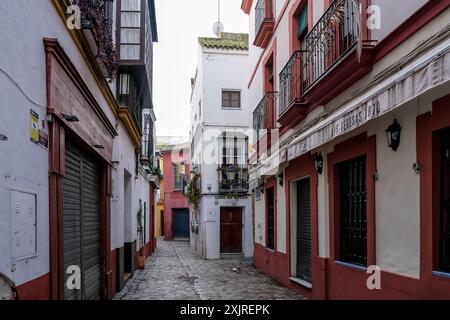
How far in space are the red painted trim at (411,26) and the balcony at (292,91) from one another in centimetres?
322

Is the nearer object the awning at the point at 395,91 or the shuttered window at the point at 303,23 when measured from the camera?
the awning at the point at 395,91

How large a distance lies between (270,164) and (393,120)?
602 cm

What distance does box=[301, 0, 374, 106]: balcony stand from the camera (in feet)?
21.8

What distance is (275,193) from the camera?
1260cm

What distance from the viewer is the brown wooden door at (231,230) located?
21625 mm

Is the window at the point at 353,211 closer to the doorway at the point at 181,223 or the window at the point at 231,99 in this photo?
the window at the point at 231,99

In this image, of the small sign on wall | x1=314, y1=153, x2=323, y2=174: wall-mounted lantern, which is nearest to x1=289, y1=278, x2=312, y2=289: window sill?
x1=314, y1=153, x2=323, y2=174: wall-mounted lantern

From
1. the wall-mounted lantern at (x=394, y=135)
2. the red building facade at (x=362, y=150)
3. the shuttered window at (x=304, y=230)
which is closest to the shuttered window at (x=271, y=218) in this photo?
the red building facade at (x=362, y=150)

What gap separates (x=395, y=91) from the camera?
5.04 meters

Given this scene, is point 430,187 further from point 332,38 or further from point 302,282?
point 302,282

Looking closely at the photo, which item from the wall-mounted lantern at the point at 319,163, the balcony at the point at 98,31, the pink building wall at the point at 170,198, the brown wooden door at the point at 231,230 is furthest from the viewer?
the pink building wall at the point at 170,198

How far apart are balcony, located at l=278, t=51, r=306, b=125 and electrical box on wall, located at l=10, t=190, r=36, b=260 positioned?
250 inches

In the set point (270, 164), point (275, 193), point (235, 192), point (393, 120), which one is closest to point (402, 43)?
point (393, 120)

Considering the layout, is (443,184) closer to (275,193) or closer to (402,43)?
(402,43)
